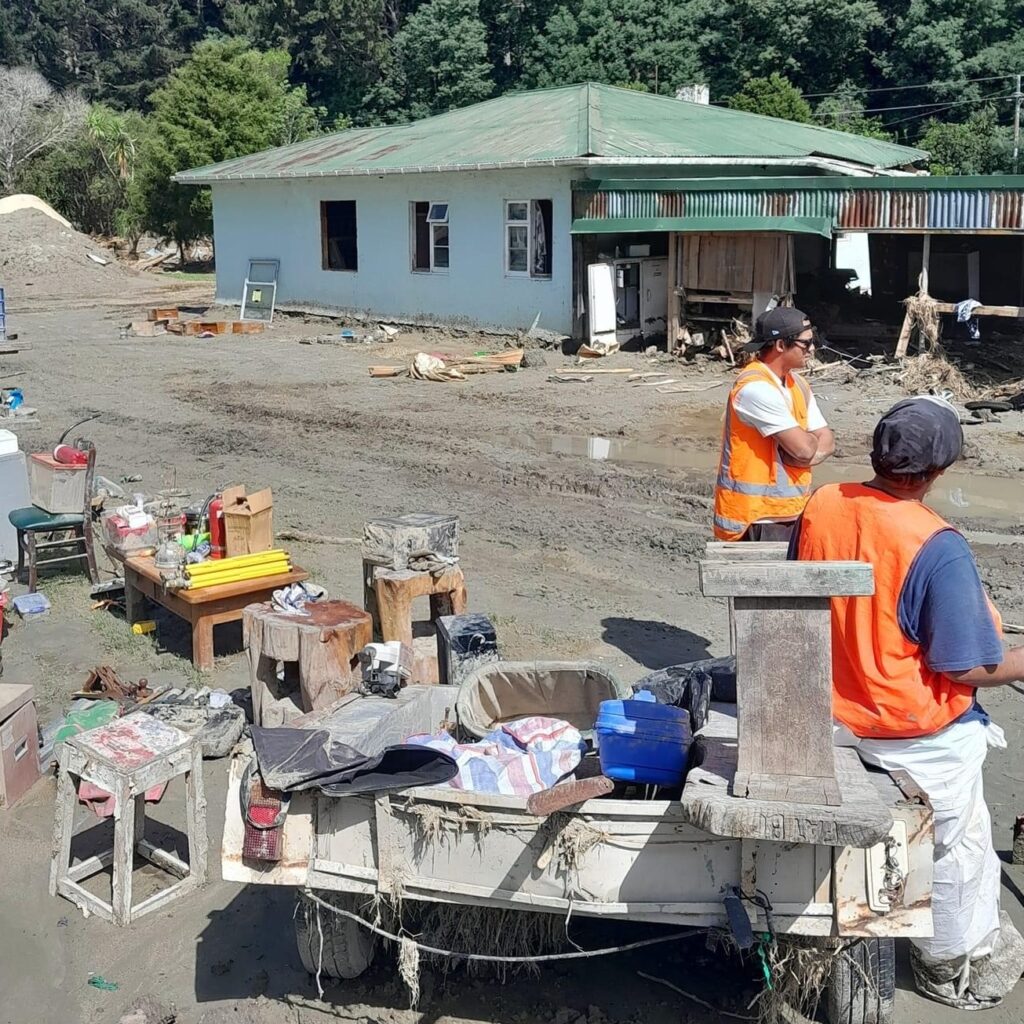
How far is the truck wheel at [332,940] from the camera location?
3906 millimetres

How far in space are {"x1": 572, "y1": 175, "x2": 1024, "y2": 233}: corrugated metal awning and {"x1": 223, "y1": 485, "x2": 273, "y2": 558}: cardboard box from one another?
467 inches

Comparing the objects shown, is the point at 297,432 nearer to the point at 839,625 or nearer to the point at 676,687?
the point at 676,687

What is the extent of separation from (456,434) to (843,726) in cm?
1049

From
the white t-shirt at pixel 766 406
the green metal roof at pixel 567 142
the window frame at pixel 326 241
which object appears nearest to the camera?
the white t-shirt at pixel 766 406

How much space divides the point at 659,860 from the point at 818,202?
50.0 feet

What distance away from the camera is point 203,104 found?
3547cm

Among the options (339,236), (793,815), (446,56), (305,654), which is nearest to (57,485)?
(305,654)

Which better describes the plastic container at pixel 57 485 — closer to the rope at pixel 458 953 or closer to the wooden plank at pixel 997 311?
the rope at pixel 458 953

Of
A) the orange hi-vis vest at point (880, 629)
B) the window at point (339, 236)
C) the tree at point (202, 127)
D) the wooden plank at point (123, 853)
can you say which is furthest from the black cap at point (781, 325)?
the tree at point (202, 127)

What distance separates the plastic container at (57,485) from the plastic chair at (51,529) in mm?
33

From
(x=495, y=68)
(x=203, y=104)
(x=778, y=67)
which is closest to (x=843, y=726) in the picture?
(x=203, y=104)

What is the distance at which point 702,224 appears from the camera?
1816 cm

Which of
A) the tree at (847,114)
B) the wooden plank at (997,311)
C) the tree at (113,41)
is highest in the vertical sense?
Answer: the tree at (113,41)

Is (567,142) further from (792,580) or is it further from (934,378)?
(792,580)
